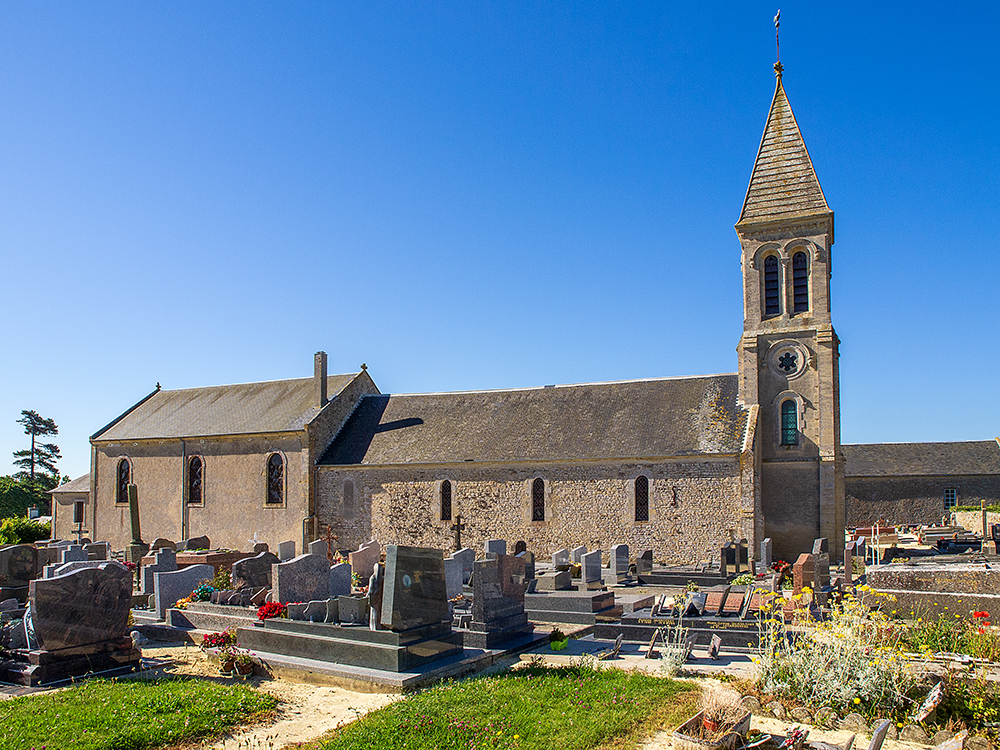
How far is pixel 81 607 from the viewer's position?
1023cm

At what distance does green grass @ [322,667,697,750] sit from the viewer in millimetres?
7074

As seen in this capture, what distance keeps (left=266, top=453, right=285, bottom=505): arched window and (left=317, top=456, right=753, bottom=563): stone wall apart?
1.59 meters

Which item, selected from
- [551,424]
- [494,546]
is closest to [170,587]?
[494,546]

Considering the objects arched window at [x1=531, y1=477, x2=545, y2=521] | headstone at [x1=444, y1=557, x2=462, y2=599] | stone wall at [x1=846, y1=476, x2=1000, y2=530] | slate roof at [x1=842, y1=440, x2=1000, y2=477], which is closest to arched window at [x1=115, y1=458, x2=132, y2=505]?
arched window at [x1=531, y1=477, x2=545, y2=521]

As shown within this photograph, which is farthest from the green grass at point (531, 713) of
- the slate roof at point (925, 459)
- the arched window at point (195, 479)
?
the slate roof at point (925, 459)

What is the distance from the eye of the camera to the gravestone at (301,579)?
508 inches

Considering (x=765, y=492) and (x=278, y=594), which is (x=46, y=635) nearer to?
(x=278, y=594)

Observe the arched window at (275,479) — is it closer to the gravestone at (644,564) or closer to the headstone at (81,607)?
the gravestone at (644,564)

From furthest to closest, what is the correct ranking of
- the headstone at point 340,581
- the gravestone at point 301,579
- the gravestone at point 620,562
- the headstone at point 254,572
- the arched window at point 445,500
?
the arched window at point 445,500 → the gravestone at point 620,562 → the headstone at point 254,572 → the headstone at point 340,581 → the gravestone at point 301,579

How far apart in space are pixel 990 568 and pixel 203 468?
28092 millimetres

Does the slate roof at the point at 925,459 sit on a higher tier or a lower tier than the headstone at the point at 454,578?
higher

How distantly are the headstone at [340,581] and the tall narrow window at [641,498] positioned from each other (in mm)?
12756

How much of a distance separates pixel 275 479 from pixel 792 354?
19943 mm

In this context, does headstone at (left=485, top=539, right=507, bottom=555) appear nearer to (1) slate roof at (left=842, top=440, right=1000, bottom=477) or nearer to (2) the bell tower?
(2) the bell tower
